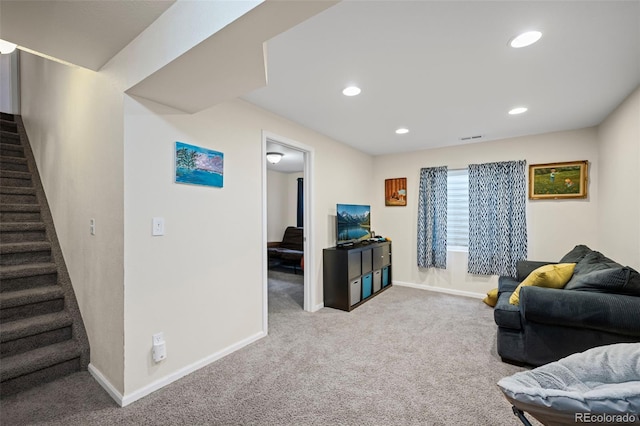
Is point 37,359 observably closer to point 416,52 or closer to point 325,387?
point 325,387

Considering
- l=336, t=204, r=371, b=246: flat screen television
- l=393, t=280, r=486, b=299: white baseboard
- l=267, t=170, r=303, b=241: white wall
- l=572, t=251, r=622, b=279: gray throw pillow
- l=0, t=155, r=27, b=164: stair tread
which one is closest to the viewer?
l=572, t=251, r=622, b=279: gray throw pillow

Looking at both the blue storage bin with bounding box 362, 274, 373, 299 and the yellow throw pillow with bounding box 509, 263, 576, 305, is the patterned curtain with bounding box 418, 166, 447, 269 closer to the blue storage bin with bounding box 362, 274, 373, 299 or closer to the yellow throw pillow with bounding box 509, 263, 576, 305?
the blue storage bin with bounding box 362, 274, 373, 299

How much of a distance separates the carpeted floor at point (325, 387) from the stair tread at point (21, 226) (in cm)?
163

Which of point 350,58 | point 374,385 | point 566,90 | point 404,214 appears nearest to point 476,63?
point 350,58

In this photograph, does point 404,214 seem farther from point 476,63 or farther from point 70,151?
point 70,151

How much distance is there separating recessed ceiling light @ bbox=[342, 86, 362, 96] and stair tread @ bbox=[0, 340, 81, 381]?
120 inches

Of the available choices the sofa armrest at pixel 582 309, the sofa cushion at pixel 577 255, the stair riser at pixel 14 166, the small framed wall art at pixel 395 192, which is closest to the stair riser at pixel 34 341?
the stair riser at pixel 14 166

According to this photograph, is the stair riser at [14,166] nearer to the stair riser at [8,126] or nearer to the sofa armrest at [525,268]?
the stair riser at [8,126]

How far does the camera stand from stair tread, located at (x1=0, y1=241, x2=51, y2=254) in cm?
250

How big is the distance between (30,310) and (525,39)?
4.21 meters

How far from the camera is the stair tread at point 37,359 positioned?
1.92m

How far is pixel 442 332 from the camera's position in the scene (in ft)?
9.77

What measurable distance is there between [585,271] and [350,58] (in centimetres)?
264

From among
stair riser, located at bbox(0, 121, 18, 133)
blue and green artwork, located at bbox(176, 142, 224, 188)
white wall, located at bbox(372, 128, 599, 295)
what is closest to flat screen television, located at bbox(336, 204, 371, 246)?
white wall, located at bbox(372, 128, 599, 295)
